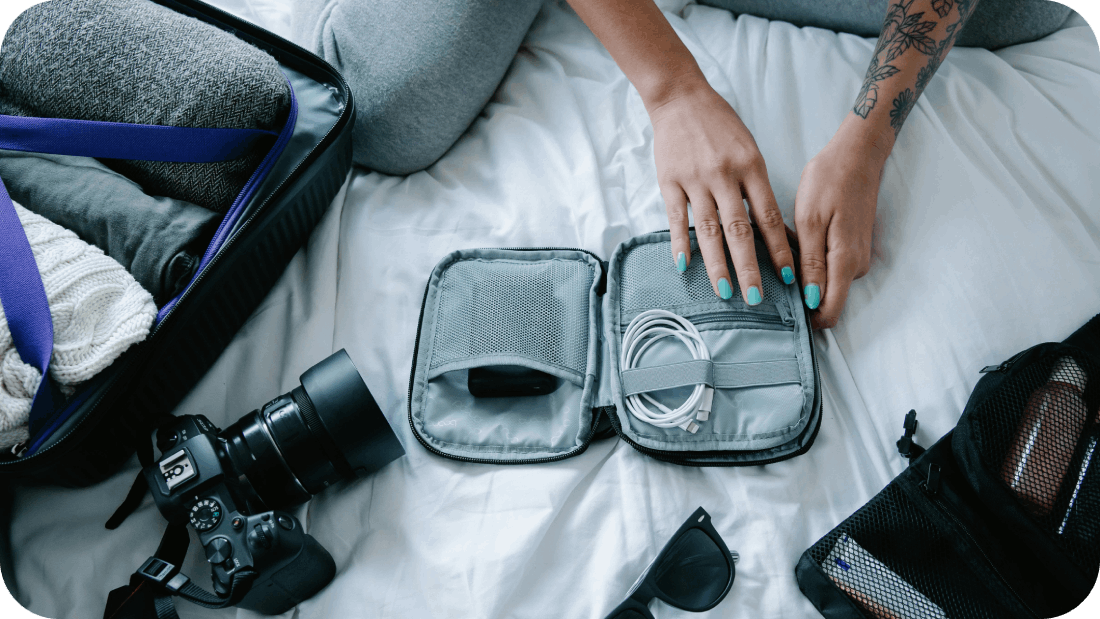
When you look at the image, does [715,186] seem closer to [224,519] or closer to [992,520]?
[992,520]

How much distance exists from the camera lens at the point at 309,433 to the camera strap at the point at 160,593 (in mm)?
102

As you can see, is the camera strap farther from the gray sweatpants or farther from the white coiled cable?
the gray sweatpants

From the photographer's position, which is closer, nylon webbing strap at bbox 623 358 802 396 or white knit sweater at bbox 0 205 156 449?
white knit sweater at bbox 0 205 156 449

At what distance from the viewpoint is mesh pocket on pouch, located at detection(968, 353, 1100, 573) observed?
0.60 meters

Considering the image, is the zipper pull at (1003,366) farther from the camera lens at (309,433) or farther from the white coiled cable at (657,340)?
the camera lens at (309,433)

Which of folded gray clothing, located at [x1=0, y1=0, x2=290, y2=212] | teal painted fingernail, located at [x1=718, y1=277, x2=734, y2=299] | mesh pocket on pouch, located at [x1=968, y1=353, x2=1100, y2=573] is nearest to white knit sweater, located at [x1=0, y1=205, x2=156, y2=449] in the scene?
folded gray clothing, located at [x1=0, y1=0, x2=290, y2=212]

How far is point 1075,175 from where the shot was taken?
83cm

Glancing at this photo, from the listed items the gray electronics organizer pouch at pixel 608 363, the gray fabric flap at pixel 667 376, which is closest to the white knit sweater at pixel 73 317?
the gray electronics organizer pouch at pixel 608 363

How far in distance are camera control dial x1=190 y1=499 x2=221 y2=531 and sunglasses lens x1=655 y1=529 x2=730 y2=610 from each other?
439mm

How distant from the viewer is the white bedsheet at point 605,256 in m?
0.67

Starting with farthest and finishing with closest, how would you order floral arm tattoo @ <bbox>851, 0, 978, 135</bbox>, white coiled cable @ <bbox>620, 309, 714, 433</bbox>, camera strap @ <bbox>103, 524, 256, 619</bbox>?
floral arm tattoo @ <bbox>851, 0, 978, 135</bbox> < white coiled cable @ <bbox>620, 309, 714, 433</bbox> < camera strap @ <bbox>103, 524, 256, 619</bbox>

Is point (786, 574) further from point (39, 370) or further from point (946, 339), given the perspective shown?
point (39, 370)

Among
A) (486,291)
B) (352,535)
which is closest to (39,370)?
(352,535)

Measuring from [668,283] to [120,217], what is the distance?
63cm
